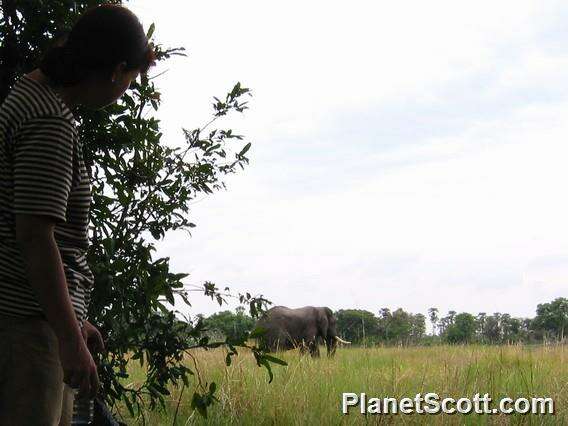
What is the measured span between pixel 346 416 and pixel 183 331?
5.06ft

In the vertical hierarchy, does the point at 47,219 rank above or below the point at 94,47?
below

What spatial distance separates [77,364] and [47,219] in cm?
39

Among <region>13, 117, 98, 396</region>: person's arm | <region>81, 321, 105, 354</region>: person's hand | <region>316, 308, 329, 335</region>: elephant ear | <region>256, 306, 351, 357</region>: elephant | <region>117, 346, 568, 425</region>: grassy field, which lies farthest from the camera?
<region>316, 308, 329, 335</region>: elephant ear

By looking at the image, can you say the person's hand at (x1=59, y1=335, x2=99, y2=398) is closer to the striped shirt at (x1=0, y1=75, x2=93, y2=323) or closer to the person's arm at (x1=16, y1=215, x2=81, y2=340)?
the person's arm at (x1=16, y1=215, x2=81, y2=340)

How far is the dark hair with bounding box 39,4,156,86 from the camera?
2.08 m

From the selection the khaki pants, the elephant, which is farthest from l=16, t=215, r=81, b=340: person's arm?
the elephant

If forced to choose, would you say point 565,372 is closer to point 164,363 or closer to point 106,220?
point 164,363

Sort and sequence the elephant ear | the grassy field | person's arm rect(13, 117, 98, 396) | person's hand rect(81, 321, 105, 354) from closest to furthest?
person's arm rect(13, 117, 98, 396) < person's hand rect(81, 321, 105, 354) < the grassy field < the elephant ear

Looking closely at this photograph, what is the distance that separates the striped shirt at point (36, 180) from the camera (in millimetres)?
1895

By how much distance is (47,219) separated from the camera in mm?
1887

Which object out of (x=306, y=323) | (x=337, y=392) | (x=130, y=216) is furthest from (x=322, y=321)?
(x=130, y=216)

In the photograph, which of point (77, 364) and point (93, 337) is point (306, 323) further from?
point (77, 364)

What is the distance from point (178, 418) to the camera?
18.1 feet

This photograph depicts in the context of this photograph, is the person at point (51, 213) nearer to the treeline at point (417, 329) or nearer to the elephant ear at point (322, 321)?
the treeline at point (417, 329)
